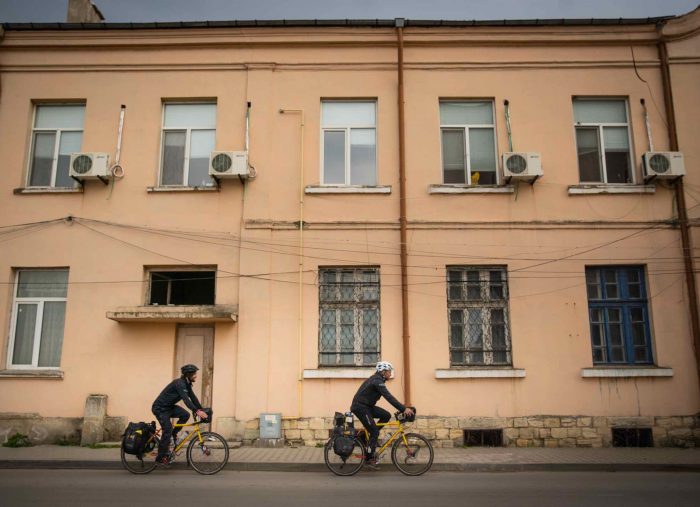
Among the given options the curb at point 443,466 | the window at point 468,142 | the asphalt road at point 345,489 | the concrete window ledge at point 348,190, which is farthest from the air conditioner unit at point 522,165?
the asphalt road at point 345,489

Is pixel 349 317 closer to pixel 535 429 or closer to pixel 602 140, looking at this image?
pixel 535 429

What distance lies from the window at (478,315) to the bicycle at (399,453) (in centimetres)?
290

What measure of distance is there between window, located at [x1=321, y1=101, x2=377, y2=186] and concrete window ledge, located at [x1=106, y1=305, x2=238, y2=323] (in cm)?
356

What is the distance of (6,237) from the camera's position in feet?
39.4

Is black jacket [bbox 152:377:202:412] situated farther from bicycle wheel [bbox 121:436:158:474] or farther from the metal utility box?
the metal utility box

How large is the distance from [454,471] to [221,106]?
28.2 ft

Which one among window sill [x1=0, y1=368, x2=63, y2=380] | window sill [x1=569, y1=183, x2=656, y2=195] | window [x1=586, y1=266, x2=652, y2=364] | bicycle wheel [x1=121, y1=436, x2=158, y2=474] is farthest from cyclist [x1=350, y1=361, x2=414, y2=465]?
window sill [x1=0, y1=368, x2=63, y2=380]

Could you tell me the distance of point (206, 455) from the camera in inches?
350

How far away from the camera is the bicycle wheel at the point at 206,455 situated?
350 inches

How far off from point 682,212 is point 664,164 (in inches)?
41.2

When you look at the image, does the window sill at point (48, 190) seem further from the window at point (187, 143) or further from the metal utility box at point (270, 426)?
the metal utility box at point (270, 426)

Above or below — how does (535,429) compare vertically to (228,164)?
below

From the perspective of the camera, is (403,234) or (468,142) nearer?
(403,234)

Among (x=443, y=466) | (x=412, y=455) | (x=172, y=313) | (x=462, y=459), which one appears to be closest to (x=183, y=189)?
(x=172, y=313)
